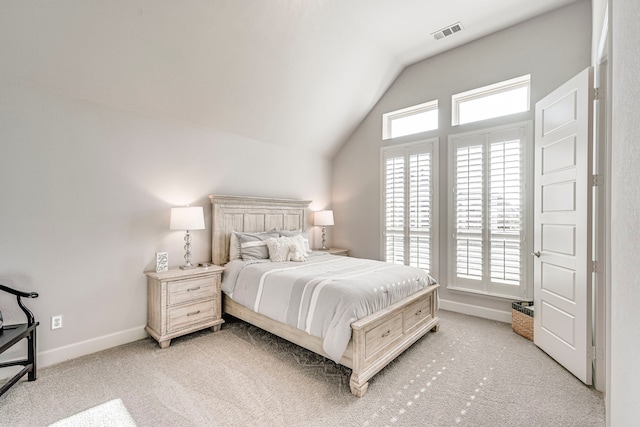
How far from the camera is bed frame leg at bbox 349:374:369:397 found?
6.96ft

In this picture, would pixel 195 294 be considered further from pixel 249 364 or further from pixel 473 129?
pixel 473 129

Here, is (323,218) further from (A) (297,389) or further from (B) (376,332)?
(A) (297,389)

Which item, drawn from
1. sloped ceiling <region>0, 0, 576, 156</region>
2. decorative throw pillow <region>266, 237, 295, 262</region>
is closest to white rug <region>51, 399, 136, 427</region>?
decorative throw pillow <region>266, 237, 295, 262</region>

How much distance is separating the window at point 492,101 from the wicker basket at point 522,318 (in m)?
2.29

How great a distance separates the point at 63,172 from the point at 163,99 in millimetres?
1167

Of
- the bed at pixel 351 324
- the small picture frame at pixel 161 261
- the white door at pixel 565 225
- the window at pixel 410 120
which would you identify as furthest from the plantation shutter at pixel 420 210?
the small picture frame at pixel 161 261

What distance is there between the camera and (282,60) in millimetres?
3424

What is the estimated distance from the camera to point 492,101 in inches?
151

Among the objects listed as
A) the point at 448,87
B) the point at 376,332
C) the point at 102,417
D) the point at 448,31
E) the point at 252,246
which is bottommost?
the point at 102,417

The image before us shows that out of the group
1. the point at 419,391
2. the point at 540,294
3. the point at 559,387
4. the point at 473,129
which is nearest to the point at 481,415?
the point at 419,391

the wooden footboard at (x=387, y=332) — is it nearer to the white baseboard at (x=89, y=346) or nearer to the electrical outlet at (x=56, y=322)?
the white baseboard at (x=89, y=346)

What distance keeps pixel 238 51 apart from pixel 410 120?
2762 mm

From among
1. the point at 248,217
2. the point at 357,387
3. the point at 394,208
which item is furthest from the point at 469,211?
the point at 248,217

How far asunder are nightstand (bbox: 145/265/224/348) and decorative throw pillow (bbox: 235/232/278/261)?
1.34 feet
